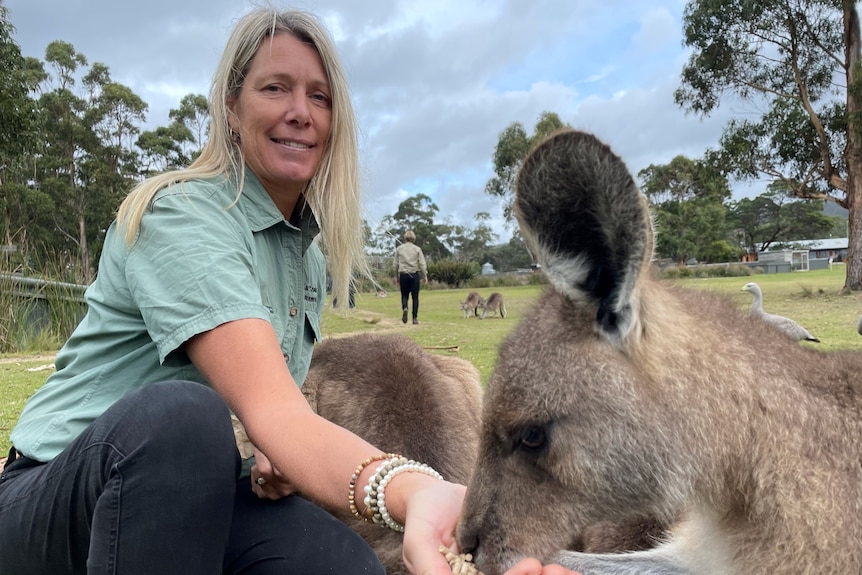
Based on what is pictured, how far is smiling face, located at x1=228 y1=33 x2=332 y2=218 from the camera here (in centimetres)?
230

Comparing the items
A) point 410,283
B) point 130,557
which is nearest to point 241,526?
point 130,557

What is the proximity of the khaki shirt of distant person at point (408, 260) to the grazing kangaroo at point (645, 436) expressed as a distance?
1293 cm

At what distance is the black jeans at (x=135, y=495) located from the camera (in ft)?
5.04

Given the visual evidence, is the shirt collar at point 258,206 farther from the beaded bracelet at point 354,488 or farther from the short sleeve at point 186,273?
the beaded bracelet at point 354,488

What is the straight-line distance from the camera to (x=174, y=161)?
3506 cm

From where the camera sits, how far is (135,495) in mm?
1542

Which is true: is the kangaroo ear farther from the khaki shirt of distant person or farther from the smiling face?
the khaki shirt of distant person

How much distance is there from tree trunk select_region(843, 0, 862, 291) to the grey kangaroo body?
18.0 m

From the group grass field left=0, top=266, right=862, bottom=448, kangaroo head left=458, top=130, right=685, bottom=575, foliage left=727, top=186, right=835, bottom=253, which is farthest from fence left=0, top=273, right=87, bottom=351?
foliage left=727, top=186, right=835, bottom=253

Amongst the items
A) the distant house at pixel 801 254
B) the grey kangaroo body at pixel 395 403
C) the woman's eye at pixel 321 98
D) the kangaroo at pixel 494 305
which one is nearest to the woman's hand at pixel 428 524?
the grey kangaroo body at pixel 395 403

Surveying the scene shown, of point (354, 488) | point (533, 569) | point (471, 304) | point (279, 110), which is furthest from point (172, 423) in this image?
point (471, 304)

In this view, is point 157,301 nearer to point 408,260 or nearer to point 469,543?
point 469,543

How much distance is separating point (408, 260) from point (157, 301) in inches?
521

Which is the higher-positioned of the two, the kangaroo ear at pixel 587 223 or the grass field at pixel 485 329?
the kangaroo ear at pixel 587 223
